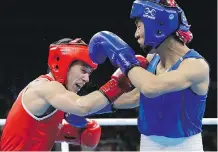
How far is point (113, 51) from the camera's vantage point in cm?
179

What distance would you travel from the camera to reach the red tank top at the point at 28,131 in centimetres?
205

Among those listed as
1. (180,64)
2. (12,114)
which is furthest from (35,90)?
(180,64)

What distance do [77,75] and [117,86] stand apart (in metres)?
0.28

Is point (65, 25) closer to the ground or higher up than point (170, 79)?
closer to the ground

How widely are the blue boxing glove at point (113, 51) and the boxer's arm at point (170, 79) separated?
0.16ft

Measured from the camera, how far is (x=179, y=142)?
69.2 inches

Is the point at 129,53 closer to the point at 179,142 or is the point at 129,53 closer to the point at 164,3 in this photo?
the point at 164,3

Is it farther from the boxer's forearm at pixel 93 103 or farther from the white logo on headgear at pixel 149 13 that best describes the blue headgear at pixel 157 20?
the boxer's forearm at pixel 93 103

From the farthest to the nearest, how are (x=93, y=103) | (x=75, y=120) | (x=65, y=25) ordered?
(x=65, y=25), (x=75, y=120), (x=93, y=103)

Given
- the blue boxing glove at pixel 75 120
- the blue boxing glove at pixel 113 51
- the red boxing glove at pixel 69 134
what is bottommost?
the red boxing glove at pixel 69 134

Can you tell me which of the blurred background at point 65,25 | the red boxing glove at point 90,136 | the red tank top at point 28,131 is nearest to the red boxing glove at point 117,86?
the red tank top at point 28,131

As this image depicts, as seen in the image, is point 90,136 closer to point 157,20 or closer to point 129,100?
point 129,100

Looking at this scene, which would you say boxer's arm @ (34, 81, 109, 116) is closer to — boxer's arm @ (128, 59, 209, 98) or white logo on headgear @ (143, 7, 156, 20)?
boxer's arm @ (128, 59, 209, 98)

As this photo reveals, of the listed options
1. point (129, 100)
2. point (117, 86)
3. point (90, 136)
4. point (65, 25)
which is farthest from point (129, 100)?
point (65, 25)
